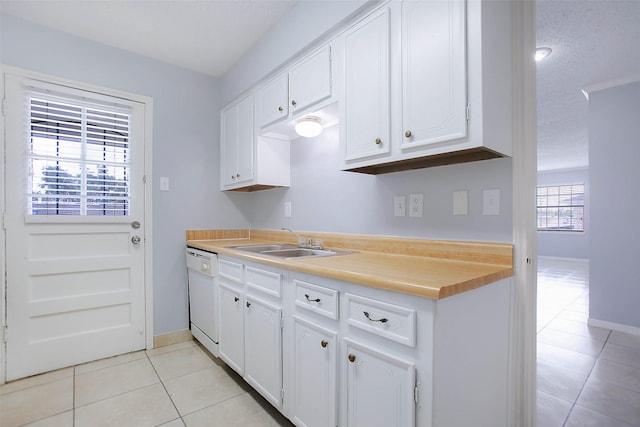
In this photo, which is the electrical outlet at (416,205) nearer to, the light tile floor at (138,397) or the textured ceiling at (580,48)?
the light tile floor at (138,397)

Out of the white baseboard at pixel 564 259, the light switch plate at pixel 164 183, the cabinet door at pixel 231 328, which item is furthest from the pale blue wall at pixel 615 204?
the white baseboard at pixel 564 259

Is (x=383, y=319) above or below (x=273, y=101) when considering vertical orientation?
below

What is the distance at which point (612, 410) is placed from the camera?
5.74 ft

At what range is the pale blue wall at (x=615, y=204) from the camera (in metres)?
2.95

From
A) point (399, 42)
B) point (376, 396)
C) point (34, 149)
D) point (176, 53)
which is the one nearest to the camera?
point (376, 396)

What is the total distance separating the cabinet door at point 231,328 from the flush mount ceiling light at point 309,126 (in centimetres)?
118

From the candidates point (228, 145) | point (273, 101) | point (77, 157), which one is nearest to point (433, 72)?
point (273, 101)

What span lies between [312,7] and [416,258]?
1630mm

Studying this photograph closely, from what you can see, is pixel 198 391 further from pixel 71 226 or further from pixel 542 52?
pixel 542 52

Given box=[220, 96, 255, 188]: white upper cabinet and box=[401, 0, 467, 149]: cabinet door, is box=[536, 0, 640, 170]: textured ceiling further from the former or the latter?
box=[220, 96, 255, 188]: white upper cabinet

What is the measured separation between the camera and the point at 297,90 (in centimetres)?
202

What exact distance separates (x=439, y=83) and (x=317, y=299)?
3.47ft

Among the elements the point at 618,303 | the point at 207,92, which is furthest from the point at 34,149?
the point at 618,303

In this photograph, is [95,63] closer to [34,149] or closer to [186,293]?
[34,149]
